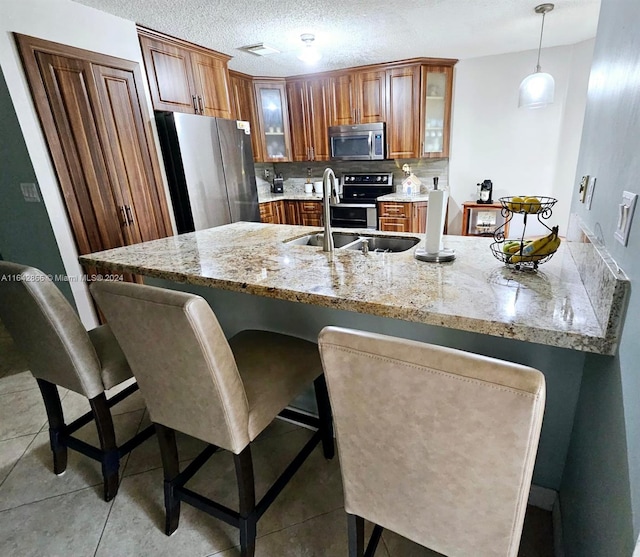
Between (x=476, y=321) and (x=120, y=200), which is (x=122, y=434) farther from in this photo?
(x=476, y=321)

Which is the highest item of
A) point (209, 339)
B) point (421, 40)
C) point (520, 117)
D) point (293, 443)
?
point (421, 40)

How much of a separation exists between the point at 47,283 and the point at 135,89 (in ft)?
7.00

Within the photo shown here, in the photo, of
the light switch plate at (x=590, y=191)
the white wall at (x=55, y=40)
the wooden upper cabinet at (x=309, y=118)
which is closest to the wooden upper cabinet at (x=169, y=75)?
the white wall at (x=55, y=40)

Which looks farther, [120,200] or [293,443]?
[120,200]

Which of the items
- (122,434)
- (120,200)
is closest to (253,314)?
(122,434)

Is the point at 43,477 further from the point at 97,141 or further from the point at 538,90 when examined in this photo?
the point at 538,90

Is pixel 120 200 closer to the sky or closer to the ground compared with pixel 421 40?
closer to the ground

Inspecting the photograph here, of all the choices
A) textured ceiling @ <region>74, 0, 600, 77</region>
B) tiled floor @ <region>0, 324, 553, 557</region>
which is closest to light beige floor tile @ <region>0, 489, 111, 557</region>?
tiled floor @ <region>0, 324, 553, 557</region>

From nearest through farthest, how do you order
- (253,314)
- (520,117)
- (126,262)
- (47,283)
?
(47,283), (126,262), (253,314), (520,117)

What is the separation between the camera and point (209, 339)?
3.08 ft

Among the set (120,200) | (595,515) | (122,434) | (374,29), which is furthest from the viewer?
(374,29)

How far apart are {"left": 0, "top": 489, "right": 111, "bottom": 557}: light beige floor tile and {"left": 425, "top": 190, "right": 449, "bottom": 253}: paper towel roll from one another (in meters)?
1.73

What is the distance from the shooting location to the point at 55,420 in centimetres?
161

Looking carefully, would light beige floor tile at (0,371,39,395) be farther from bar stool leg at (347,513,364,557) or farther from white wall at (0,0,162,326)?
bar stool leg at (347,513,364,557)
